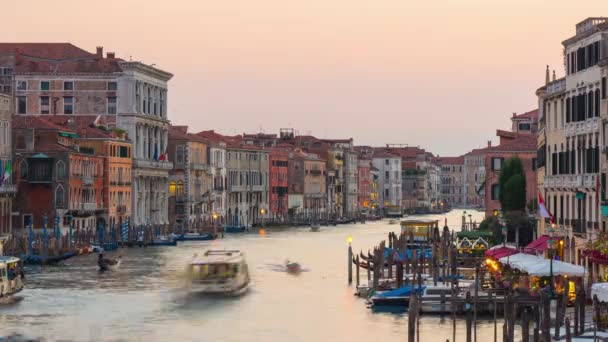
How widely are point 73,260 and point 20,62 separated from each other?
2681 centimetres

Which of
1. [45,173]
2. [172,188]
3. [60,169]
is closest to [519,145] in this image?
[60,169]

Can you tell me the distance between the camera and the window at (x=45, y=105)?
247 feet

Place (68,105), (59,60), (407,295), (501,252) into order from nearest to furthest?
(407,295), (501,252), (68,105), (59,60)

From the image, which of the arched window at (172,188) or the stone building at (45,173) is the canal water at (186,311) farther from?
the arched window at (172,188)

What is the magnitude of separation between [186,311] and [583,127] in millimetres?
9692

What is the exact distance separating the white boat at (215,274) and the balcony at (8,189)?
18.8m

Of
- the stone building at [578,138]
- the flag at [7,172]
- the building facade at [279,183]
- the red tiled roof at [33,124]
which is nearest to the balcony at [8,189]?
the flag at [7,172]

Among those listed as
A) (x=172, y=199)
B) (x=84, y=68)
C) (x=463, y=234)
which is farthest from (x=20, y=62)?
(x=463, y=234)

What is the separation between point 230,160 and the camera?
95.1 meters

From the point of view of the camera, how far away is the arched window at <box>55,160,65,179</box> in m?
60.2

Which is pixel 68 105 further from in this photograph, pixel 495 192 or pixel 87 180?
pixel 495 192

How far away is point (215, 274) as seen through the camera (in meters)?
36.5

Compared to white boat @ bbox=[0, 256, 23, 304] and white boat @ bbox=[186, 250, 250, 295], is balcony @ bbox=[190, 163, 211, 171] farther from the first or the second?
white boat @ bbox=[0, 256, 23, 304]

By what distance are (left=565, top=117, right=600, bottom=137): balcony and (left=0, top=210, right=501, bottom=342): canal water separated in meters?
4.46
